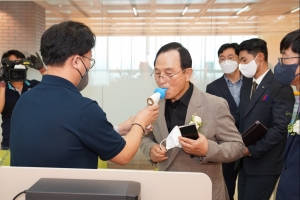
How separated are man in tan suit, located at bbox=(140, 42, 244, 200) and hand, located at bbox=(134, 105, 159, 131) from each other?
301 mm

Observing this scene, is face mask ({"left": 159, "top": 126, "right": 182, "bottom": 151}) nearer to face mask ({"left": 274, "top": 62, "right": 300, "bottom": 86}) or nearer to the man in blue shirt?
the man in blue shirt

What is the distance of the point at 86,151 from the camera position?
4.23 feet

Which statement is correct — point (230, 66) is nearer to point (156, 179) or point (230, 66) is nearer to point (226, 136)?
point (226, 136)

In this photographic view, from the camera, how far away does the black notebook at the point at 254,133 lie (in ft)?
8.33

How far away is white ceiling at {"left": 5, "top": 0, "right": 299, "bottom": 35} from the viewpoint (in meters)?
4.64

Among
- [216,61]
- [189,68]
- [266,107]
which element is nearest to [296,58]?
[189,68]

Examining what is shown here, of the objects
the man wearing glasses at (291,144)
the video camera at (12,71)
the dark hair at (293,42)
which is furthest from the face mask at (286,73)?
the video camera at (12,71)

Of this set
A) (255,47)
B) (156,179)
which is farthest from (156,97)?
(255,47)

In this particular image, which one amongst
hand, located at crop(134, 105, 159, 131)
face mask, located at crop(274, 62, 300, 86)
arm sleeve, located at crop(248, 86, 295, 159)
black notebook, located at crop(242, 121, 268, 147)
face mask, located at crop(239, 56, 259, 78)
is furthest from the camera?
face mask, located at crop(239, 56, 259, 78)

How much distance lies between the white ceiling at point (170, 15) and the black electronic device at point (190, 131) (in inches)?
127

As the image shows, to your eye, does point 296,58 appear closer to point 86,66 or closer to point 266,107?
point 266,107

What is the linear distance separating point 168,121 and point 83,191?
112cm

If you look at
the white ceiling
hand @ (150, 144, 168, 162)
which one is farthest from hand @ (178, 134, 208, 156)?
the white ceiling

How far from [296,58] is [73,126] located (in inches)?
52.7
